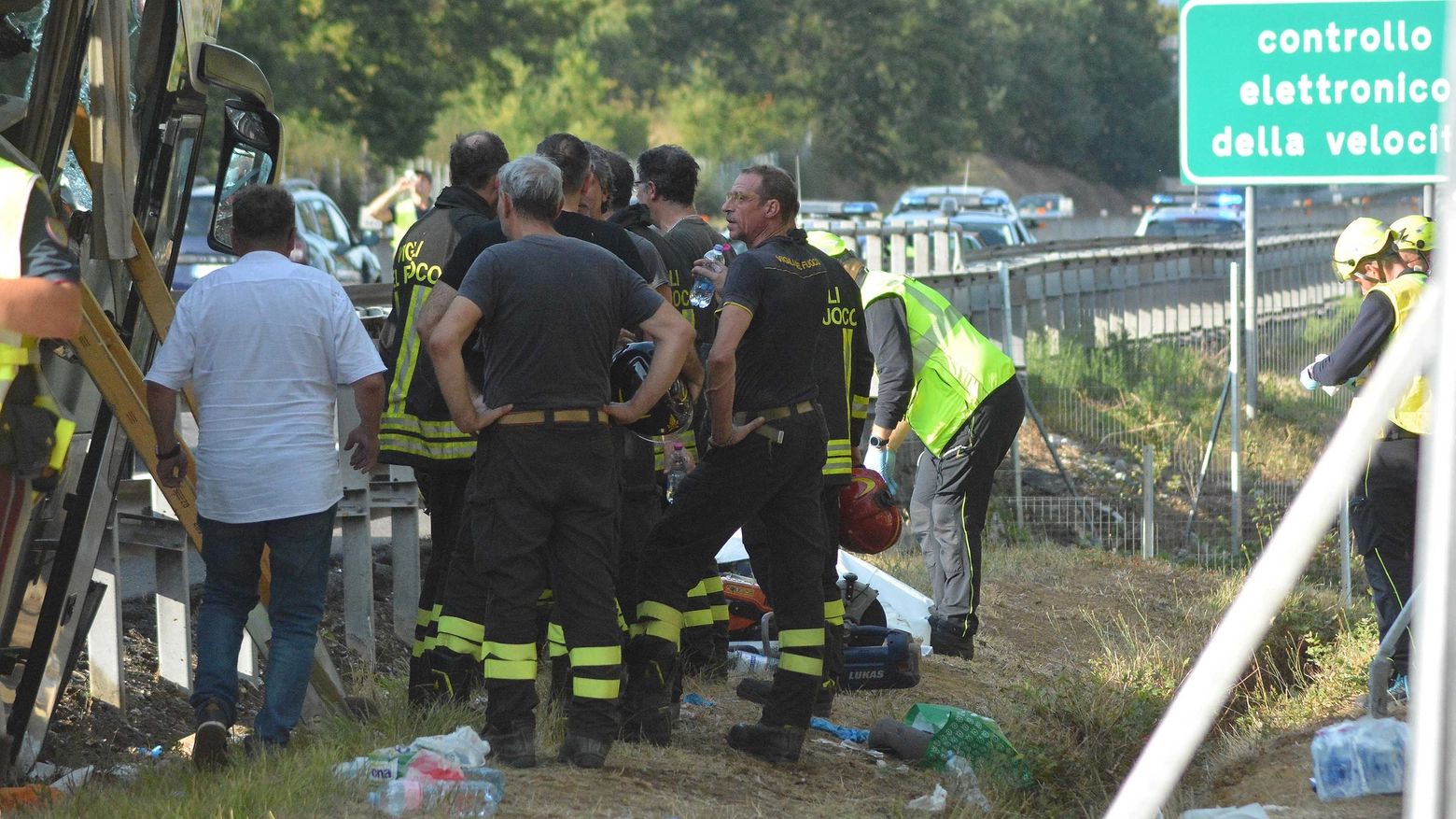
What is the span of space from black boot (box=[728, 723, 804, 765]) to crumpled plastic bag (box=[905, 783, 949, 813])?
0.43 m

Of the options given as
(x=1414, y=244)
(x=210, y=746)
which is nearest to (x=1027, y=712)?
(x=1414, y=244)

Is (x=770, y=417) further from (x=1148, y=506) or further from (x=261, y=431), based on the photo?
(x=1148, y=506)

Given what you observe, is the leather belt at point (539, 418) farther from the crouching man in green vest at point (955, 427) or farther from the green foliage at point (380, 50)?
the green foliage at point (380, 50)

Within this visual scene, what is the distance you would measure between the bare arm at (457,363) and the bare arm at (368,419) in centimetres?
29

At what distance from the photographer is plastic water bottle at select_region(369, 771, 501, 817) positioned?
14.3 feet

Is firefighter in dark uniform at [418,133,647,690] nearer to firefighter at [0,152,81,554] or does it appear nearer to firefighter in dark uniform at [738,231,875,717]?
firefighter in dark uniform at [738,231,875,717]

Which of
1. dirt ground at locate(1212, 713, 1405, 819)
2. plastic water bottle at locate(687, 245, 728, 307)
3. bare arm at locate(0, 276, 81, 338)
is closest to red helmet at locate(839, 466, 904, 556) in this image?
plastic water bottle at locate(687, 245, 728, 307)

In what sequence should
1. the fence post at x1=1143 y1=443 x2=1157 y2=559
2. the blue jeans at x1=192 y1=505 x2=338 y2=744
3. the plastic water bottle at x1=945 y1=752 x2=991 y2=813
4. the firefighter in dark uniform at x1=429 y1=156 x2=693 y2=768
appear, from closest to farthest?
the firefighter in dark uniform at x1=429 y1=156 x2=693 y2=768
the blue jeans at x1=192 y1=505 x2=338 y2=744
the plastic water bottle at x1=945 y1=752 x2=991 y2=813
the fence post at x1=1143 y1=443 x2=1157 y2=559

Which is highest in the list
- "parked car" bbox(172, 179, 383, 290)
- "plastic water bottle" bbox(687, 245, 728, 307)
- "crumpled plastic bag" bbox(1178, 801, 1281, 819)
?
"parked car" bbox(172, 179, 383, 290)

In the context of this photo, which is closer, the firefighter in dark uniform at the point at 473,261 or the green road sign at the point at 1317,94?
the firefighter in dark uniform at the point at 473,261

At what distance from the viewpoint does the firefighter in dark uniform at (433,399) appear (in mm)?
5559

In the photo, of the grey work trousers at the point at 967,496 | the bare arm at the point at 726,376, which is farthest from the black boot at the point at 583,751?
the grey work trousers at the point at 967,496

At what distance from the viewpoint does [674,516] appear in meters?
5.52

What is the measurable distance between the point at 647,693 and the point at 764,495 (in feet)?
2.50
